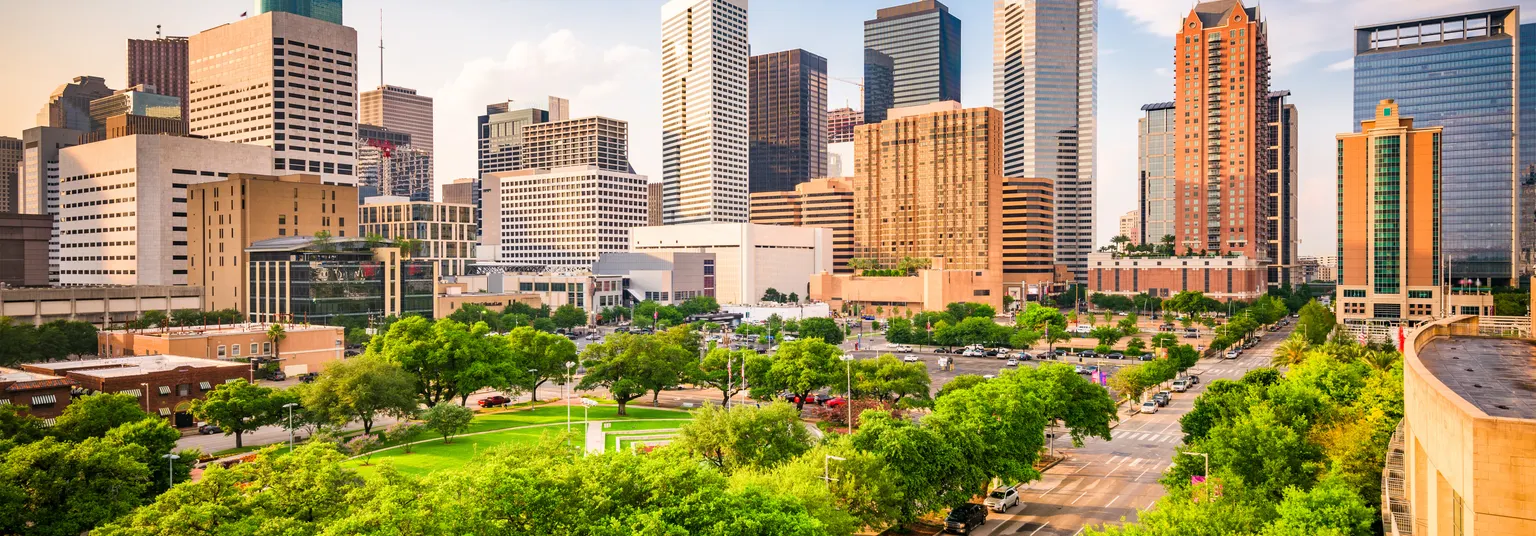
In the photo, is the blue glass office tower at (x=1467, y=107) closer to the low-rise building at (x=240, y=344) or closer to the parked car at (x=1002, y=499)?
the parked car at (x=1002, y=499)

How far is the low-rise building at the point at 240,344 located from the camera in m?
95.1

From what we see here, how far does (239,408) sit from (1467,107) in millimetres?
220109

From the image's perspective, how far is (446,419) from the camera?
64875mm

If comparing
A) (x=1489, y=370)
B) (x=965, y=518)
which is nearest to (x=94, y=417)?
(x=965, y=518)

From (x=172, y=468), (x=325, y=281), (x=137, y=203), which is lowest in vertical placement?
(x=172, y=468)

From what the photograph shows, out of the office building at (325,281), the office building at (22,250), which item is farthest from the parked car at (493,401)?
the office building at (22,250)

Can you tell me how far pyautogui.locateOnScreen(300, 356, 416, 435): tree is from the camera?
63.9m

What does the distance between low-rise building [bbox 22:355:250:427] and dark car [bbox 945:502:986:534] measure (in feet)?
183

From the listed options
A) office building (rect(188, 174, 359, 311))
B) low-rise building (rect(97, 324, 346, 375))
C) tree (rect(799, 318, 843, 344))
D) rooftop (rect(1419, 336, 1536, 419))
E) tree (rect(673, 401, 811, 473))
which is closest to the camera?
rooftop (rect(1419, 336, 1536, 419))

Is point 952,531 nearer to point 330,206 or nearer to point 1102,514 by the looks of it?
point 1102,514

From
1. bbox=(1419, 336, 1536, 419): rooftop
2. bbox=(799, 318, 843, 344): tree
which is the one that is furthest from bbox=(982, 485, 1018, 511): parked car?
bbox=(799, 318, 843, 344): tree

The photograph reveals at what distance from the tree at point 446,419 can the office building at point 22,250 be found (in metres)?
129

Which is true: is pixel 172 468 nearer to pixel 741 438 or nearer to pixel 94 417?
pixel 94 417

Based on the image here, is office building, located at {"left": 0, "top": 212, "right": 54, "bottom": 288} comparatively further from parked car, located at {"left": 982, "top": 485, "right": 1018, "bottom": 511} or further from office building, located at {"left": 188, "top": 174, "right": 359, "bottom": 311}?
parked car, located at {"left": 982, "top": 485, "right": 1018, "bottom": 511}
